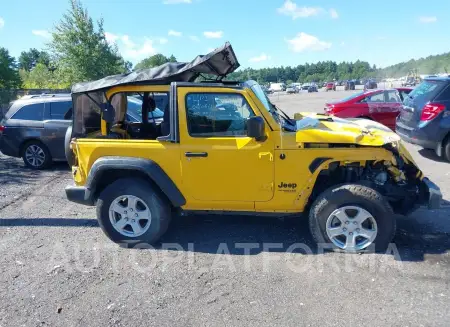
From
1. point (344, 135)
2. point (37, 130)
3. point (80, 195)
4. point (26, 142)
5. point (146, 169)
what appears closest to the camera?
point (344, 135)

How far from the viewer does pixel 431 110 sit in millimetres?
7129

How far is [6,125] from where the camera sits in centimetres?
788

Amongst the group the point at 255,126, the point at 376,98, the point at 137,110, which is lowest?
the point at 255,126

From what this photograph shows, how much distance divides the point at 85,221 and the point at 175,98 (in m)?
2.37

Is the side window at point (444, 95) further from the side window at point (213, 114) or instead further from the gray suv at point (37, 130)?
the gray suv at point (37, 130)

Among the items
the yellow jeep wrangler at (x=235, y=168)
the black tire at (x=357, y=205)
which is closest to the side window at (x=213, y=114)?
the yellow jeep wrangler at (x=235, y=168)

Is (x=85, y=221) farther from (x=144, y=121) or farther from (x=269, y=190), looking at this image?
(x=269, y=190)

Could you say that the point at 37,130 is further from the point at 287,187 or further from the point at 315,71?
the point at 315,71

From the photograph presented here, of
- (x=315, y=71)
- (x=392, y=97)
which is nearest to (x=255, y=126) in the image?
(x=392, y=97)

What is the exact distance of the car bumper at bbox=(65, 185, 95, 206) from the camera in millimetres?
4168

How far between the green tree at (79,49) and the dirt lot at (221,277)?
22.5 meters

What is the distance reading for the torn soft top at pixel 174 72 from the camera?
385 centimetres

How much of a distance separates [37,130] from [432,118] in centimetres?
838

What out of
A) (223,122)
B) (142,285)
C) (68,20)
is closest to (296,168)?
(223,122)
